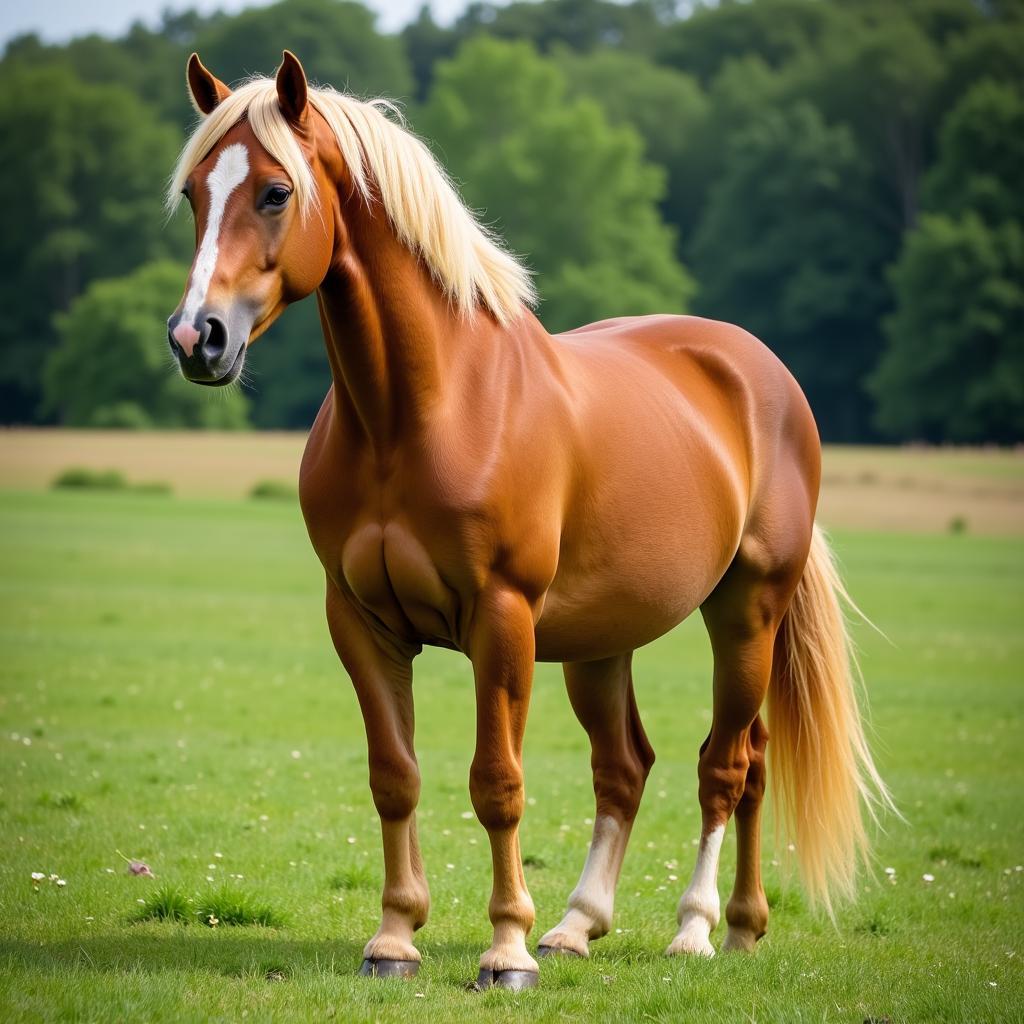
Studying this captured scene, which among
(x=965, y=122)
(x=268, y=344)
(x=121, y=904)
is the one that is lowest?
(x=268, y=344)

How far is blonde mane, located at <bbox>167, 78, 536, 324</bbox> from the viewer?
4.69 metres

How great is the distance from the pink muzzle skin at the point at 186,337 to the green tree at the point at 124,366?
58.6m

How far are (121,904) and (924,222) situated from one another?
6236cm

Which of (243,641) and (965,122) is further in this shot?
(965,122)

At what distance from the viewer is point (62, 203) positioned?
68938 millimetres

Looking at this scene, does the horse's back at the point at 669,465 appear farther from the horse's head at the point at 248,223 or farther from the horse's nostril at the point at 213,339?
the horse's nostril at the point at 213,339

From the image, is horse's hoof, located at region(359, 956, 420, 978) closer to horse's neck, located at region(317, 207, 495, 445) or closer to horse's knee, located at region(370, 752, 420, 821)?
horse's knee, located at region(370, 752, 420, 821)

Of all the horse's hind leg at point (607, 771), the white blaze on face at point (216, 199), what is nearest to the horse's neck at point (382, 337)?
the white blaze on face at point (216, 199)

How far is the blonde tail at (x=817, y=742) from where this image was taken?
6.46 m

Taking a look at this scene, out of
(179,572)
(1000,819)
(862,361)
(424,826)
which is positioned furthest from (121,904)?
(862,361)

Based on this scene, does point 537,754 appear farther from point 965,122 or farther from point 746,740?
point 965,122

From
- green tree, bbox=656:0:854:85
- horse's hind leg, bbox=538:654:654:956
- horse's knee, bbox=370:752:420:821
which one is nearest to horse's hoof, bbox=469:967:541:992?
horse's knee, bbox=370:752:420:821

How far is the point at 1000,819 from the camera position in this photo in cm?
948

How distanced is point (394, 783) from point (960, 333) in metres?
60.3
